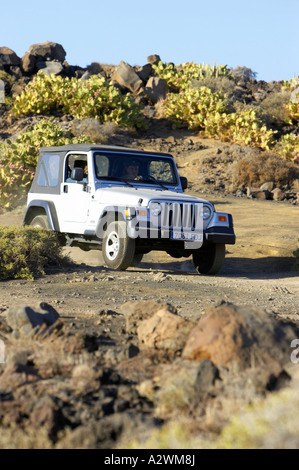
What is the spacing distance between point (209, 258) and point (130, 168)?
6.40ft

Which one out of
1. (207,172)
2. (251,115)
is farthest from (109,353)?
(251,115)

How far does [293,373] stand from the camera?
3715 millimetres

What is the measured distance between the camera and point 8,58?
104 ft

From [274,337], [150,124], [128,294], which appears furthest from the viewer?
[150,124]

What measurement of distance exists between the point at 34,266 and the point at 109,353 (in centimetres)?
482

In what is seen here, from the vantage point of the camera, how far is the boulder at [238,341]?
12.6ft

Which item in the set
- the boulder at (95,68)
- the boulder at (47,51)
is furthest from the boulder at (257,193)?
the boulder at (47,51)

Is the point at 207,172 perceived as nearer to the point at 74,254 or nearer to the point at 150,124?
the point at 150,124

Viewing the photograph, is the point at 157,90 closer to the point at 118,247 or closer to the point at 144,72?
the point at 144,72

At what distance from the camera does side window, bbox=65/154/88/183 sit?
423 inches

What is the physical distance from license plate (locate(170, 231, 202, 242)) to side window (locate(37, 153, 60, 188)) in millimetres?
2836

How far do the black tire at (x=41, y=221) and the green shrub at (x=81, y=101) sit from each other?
43.0ft

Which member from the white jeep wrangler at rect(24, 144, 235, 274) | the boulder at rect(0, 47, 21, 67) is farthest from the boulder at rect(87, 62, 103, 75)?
the white jeep wrangler at rect(24, 144, 235, 274)

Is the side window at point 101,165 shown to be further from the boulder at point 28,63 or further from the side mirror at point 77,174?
the boulder at point 28,63
